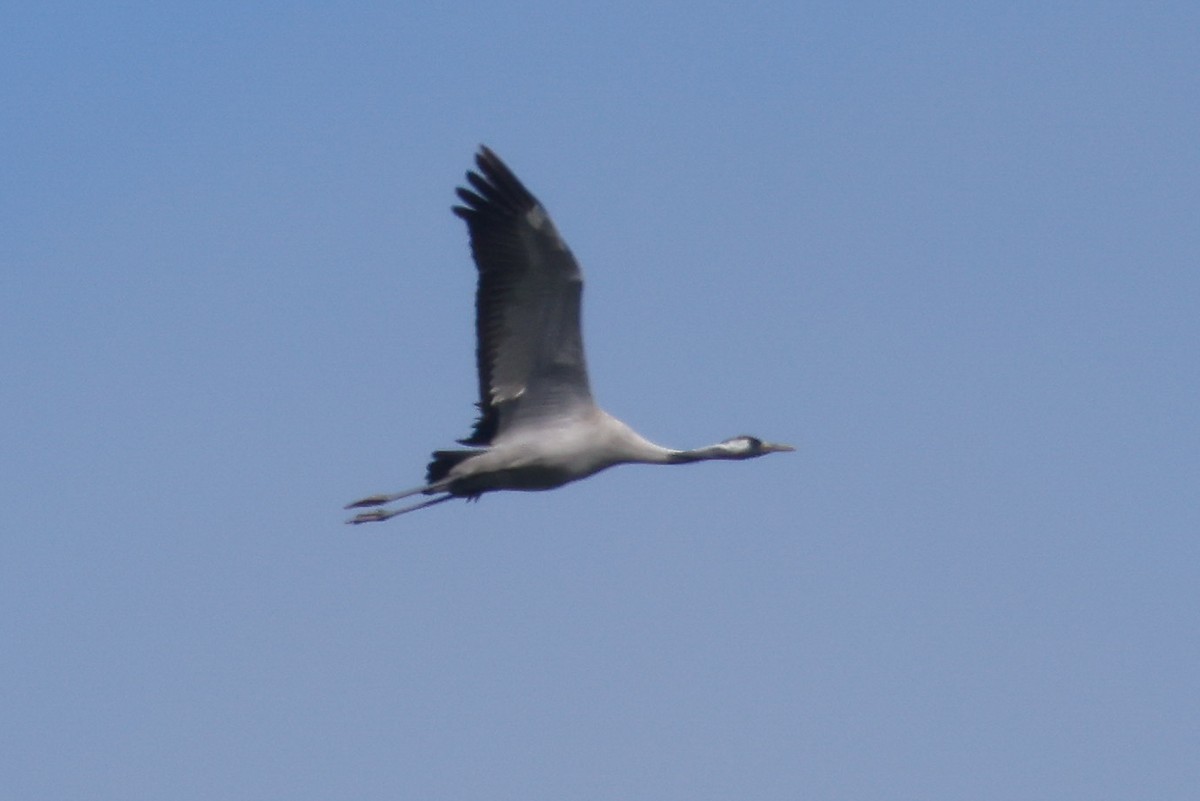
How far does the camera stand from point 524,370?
2755 centimetres

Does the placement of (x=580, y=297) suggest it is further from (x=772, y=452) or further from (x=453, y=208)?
(x=772, y=452)

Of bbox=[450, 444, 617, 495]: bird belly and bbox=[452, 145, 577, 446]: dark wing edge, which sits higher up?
bbox=[452, 145, 577, 446]: dark wing edge

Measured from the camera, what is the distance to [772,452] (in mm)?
29281

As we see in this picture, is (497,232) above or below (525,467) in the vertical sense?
above

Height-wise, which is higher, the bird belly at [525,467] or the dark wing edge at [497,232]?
the dark wing edge at [497,232]

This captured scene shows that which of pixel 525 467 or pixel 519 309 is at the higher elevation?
pixel 519 309

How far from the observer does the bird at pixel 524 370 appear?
1053 inches

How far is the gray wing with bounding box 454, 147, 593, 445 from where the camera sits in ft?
87.6

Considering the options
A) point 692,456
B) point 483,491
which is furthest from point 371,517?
point 692,456

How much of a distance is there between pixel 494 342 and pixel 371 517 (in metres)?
2.55

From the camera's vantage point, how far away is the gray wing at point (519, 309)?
26.7 metres

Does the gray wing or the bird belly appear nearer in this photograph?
the gray wing

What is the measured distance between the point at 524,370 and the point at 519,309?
79cm

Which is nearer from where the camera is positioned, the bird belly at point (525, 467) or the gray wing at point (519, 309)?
the gray wing at point (519, 309)
